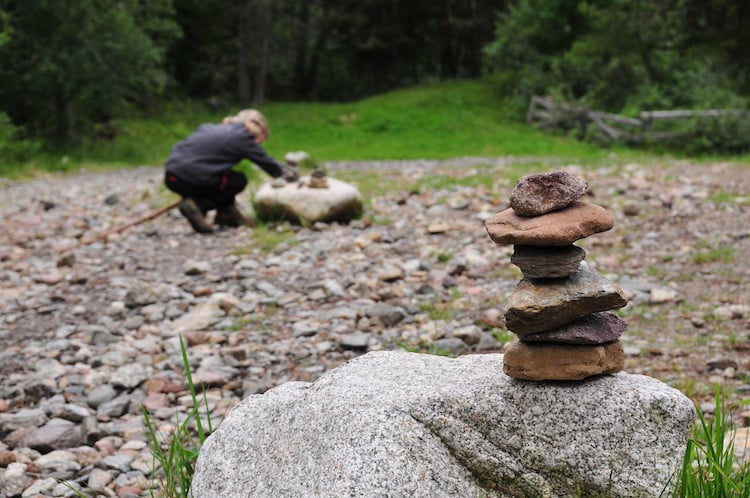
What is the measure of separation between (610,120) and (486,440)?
20610 millimetres

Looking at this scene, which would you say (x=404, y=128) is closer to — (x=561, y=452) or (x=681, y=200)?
(x=681, y=200)

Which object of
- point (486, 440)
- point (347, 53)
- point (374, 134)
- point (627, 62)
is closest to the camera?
point (486, 440)

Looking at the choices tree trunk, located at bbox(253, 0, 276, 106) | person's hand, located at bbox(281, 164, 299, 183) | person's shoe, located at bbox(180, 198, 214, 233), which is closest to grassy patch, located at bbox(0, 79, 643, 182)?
tree trunk, located at bbox(253, 0, 276, 106)

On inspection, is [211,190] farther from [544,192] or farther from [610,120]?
[610,120]

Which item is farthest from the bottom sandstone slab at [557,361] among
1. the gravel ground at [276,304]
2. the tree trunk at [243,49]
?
the tree trunk at [243,49]

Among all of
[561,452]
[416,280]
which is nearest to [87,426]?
[561,452]

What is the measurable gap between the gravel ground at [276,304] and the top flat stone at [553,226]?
6.96 ft

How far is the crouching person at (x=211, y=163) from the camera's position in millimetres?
10117

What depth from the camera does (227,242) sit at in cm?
970

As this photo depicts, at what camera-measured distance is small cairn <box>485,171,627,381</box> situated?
299 cm

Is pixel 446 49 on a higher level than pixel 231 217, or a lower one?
higher

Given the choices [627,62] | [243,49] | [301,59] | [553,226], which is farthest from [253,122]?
[301,59]

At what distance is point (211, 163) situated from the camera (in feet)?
33.4

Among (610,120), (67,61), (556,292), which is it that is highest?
(67,61)
